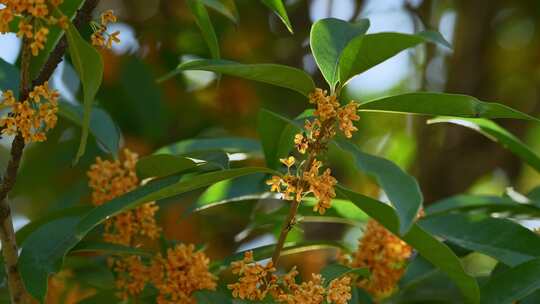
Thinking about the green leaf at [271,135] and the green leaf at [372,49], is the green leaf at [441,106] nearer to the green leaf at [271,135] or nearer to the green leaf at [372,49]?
the green leaf at [372,49]

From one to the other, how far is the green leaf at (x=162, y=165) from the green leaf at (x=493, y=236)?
1.44 ft

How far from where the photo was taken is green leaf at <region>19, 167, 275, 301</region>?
1.26m

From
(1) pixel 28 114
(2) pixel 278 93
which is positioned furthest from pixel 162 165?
(2) pixel 278 93

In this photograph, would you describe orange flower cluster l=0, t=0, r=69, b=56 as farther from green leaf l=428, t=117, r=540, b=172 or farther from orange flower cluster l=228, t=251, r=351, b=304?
green leaf l=428, t=117, r=540, b=172

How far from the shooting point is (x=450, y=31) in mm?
3170

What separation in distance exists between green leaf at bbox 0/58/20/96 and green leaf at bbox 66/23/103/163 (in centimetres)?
26

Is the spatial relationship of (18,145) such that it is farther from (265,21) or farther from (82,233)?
(265,21)

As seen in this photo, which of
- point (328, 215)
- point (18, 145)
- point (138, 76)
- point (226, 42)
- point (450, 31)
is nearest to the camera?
point (18, 145)

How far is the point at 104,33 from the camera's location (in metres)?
1.27

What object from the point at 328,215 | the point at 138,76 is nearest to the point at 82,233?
the point at 328,215

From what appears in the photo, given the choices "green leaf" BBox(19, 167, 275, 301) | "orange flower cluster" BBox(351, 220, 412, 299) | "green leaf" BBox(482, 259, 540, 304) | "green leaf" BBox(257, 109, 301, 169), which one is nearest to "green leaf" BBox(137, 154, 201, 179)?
"green leaf" BBox(19, 167, 275, 301)

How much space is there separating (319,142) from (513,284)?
361 mm

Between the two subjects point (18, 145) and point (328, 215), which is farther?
point (328, 215)

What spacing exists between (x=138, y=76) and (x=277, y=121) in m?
1.12
